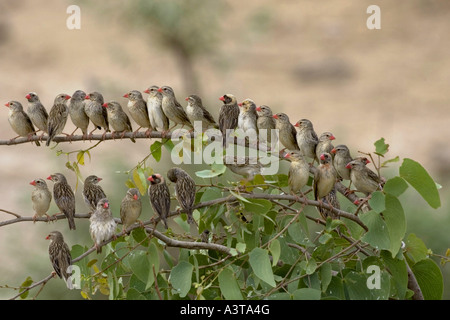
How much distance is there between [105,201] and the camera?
4.27 meters

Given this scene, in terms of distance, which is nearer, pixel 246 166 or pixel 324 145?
pixel 324 145

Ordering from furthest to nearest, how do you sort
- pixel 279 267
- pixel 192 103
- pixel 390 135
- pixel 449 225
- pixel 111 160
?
pixel 390 135 < pixel 111 160 < pixel 449 225 < pixel 192 103 < pixel 279 267

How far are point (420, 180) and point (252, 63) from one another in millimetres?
15656

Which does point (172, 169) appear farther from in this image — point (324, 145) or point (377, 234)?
point (377, 234)

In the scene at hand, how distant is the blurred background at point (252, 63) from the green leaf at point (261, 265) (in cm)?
760

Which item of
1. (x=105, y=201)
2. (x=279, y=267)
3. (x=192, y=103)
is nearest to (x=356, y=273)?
(x=279, y=267)

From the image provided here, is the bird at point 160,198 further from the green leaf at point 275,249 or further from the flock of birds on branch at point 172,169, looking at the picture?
the green leaf at point 275,249

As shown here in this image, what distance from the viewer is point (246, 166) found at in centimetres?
517

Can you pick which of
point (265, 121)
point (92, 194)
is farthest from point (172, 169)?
point (265, 121)

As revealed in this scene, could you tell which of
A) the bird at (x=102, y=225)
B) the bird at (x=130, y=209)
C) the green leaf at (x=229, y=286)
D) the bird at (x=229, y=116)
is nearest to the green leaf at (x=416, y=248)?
the green leaf at (x=229, y=286)

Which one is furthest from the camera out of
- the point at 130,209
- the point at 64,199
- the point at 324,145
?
the point at 324,145

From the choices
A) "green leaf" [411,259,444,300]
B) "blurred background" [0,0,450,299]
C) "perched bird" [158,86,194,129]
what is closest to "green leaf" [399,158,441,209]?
"green leaf" [411,259,444,300]

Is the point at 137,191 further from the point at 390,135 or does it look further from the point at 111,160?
the point at 390,135

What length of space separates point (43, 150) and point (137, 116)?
10583 millimetres
